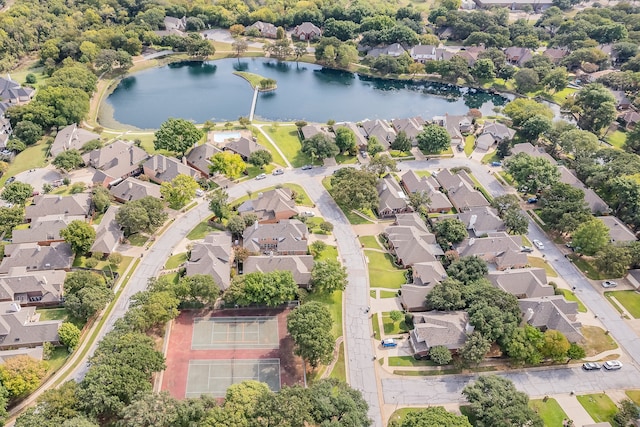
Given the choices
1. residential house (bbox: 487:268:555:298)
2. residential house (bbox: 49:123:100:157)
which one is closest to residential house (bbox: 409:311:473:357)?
residential house (bbox: 487:268:555:298)

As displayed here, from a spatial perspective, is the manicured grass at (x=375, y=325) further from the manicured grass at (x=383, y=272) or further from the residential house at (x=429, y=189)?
the residential house at (x=429, y=189)

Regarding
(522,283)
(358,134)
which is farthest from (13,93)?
(522,283)

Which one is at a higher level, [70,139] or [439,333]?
[70,139]

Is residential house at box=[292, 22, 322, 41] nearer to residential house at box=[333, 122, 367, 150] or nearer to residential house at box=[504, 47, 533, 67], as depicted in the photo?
residential house at box=[504, 47, 533, 67]

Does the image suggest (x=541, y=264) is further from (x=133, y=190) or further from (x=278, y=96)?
(x=278, y=96)

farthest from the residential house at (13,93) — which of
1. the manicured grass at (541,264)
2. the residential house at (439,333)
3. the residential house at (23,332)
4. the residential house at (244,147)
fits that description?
the manicured grass at (541,264)
